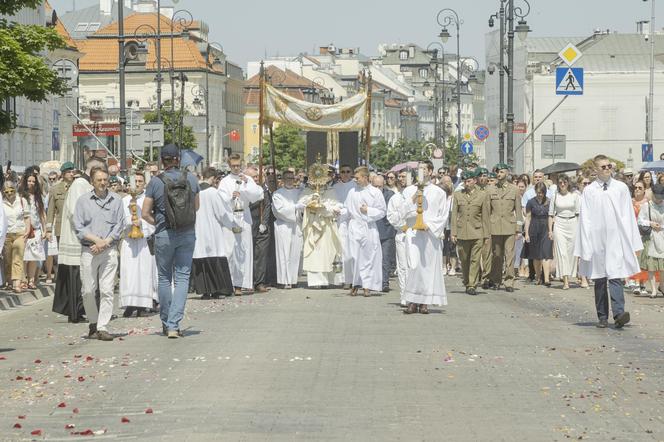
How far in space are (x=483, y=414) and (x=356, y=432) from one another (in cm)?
113

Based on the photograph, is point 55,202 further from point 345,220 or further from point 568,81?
point 568,81

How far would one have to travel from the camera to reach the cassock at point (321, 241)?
24578 mm

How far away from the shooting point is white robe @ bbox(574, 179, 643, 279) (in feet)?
55.9

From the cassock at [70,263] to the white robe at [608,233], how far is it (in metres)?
5.37

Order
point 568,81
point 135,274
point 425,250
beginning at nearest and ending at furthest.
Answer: point 135,274 < point 425,250 < point 568,81

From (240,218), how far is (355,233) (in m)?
1.76

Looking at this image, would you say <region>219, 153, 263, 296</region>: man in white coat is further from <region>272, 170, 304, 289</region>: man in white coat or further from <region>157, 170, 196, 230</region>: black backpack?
<region>157, 170, 196, 230</region>: black backpack

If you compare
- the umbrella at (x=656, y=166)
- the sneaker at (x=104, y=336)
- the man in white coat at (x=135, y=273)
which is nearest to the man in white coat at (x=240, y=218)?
the man in white coat at (x=135, y=273)

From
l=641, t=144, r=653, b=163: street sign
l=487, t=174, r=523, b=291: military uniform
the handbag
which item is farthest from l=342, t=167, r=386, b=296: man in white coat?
l=641, t=144, r=653, b=163: street sign

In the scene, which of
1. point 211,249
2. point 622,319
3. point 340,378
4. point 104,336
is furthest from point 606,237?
point 211,249

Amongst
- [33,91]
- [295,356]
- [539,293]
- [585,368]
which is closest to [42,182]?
[33,91]

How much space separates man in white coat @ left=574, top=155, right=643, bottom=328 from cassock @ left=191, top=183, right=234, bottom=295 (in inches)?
254

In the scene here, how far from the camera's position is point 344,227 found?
80.0 feet

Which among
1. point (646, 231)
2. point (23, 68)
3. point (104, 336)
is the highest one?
point (23, 68)
